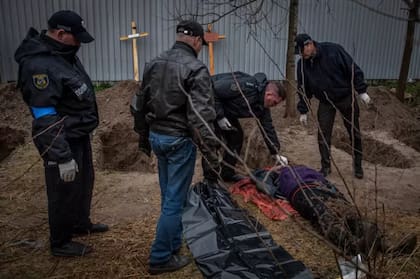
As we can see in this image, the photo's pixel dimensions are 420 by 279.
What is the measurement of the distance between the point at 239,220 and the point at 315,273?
85cm

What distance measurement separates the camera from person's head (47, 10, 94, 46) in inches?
111

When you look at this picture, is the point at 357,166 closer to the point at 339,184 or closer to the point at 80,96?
the point at 339,184

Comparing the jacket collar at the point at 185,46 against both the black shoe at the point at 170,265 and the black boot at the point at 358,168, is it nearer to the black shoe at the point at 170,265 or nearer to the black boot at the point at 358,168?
the black shoe at the point at 170,265

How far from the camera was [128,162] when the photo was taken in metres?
6.53

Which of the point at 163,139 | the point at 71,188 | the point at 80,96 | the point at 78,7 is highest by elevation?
the point at 78,7

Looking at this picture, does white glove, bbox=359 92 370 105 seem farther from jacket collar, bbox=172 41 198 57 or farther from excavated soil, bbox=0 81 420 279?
jacket collar, bbox=172 41 198 57

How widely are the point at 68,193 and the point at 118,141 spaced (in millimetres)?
3864

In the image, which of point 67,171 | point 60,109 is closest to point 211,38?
point 60,109

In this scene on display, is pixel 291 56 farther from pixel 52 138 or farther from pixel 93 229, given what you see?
pixel 52 138

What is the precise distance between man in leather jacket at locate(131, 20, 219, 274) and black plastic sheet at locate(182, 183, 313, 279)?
312mm

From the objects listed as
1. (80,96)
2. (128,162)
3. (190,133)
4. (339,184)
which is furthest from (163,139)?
(128,162)

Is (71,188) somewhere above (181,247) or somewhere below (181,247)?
above

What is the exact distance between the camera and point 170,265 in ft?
9.80

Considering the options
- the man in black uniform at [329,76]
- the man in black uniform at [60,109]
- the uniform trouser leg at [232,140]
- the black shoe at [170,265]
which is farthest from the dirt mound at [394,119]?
the man in black uniform at [60,109]
